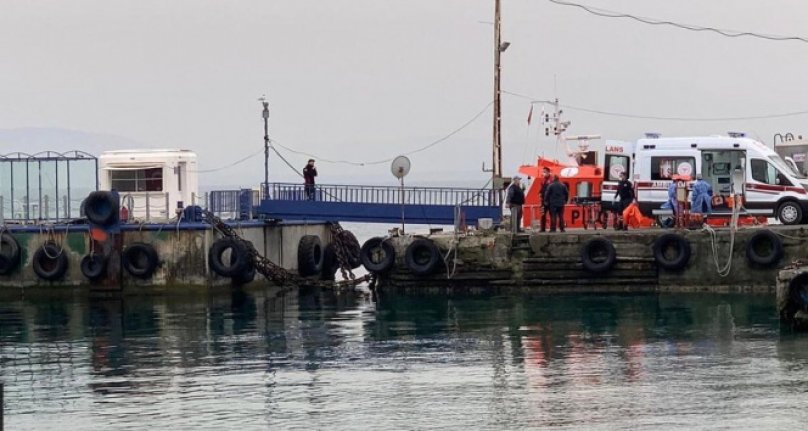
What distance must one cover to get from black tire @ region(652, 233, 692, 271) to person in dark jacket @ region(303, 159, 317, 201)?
36.0 feet

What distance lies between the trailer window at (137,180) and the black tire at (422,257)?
961cm

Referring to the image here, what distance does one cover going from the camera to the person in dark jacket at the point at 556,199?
38500 millimetres

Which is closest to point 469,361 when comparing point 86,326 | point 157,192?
point 86,326

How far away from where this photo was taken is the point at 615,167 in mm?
41156

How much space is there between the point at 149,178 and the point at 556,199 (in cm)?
1319

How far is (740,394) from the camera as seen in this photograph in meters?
21.6

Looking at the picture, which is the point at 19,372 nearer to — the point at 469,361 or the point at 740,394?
the point at 469,361

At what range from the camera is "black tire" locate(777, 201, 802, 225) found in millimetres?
39562

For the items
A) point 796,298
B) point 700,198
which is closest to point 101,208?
point 700,198

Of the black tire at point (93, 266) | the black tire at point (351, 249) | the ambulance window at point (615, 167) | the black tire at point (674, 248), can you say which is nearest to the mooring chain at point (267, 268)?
the black tire at point (93, 266)

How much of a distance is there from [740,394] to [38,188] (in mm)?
29239

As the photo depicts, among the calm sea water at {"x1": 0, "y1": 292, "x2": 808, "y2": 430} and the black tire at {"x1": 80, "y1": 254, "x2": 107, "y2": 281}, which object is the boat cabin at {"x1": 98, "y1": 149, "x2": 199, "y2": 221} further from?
the calm sea water at {"x1": 0, "y1": 292, "x2": 808, "y2": 430}

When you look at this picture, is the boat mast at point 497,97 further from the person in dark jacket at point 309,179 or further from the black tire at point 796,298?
the black tire at point 796,298

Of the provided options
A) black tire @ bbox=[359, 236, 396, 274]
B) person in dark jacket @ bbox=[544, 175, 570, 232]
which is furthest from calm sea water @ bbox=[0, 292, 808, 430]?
person in dark jacket @ bbox=[544, 175, 570, 232]
